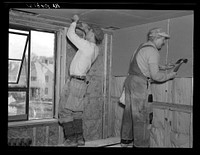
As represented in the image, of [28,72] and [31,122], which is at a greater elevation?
[28,72]

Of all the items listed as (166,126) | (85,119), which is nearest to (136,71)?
(166,126)

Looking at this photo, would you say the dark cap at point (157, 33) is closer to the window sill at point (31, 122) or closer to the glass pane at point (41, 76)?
the glass pane at point (41, 76)

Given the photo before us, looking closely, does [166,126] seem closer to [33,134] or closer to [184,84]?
[184,84]

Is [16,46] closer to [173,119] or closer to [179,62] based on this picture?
[179,62]

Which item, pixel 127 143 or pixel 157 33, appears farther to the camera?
pixel 127 143

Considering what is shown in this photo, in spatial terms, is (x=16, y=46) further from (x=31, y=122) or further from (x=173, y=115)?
(x=173, y=115)

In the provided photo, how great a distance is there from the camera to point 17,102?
2.62 metres

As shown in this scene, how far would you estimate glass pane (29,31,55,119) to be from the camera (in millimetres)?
2646

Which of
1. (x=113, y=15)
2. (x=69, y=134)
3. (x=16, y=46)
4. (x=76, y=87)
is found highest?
(x=113, y=15)

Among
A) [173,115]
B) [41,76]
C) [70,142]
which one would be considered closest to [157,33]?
[173,115]

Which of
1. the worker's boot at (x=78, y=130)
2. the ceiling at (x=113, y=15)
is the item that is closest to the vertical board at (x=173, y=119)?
the ceiling at (x=113, y=15)

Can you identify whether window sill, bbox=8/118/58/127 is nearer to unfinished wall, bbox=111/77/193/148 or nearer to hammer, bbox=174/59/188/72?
unfinished wall, bbox=111/77/193/148

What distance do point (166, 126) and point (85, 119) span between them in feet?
3.05

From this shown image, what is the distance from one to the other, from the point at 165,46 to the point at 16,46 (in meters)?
1.56
